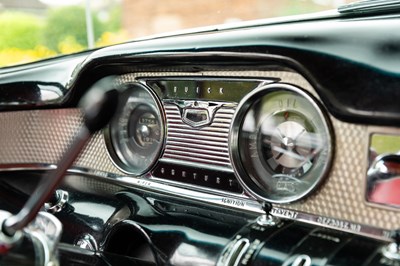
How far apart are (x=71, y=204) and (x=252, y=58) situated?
681 mm

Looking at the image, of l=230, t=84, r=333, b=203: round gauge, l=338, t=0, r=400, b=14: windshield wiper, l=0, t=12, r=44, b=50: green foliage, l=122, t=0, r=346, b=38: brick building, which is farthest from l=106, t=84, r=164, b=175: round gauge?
l=0, t=12, r=44, b=50: green foliage

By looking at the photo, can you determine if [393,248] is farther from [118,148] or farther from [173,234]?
[118,148]

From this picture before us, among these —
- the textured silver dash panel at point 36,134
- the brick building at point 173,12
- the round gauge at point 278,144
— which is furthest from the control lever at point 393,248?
the brick building at point 173,12

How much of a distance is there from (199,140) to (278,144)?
21 cm

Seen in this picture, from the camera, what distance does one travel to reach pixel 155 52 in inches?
51.6

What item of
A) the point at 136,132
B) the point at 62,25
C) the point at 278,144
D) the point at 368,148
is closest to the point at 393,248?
the point at 368,148

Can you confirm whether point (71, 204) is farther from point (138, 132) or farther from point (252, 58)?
point (252, 58)

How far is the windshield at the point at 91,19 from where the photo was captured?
281 cm

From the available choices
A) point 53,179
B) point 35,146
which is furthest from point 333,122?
point 35,146

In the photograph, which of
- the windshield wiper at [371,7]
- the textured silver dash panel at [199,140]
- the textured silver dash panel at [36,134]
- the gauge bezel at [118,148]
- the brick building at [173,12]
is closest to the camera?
the windshield wiper at [371,7]

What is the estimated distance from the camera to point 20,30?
13.8 feet

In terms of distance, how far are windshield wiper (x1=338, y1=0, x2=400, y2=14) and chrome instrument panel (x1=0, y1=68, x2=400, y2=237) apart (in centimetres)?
23

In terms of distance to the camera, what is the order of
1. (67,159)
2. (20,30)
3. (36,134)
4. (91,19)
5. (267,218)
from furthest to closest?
1. (20,30)
2. (91,19)
3. (36,134)
4. (267,218)
5. (67,159)

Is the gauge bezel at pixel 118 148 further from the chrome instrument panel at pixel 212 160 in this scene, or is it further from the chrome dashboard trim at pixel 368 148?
the chrome dashboard trim at pixel 368 148
